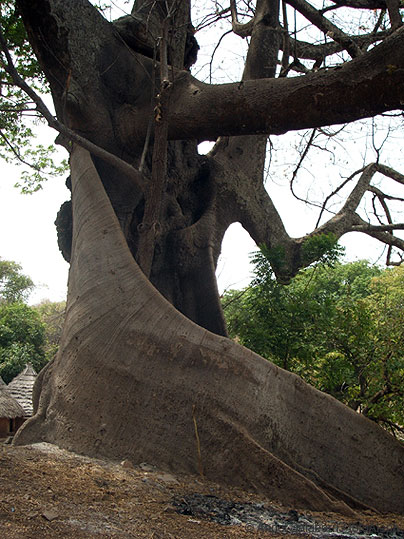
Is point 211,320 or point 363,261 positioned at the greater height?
point 363,261

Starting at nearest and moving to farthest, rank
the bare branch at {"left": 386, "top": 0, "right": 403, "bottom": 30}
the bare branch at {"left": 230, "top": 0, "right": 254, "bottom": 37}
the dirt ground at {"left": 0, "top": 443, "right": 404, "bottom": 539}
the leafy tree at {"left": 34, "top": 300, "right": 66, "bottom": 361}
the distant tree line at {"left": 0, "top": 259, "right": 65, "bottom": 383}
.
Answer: the dirt ground at {"left": 0, "top": 443, "right": 404, "bottom": 539}, the bare branch at {"left": 386, "top": 0, "right": 403, "bottom": 30}, the bare branch at {"left": 230, "top": 0, "right": 254, "bottom": 37}, the leafy tree at {"left": 34, "top": 300, "right": 66, "bottom": 361}, the distant tree line at {"left": 0, "top": 259, "right": 65, "bottom": 383}

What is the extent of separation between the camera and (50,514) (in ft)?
8.09

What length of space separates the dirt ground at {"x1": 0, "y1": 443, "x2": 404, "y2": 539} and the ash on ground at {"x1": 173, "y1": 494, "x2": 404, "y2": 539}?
30 millimetres

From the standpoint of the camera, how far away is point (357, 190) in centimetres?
827

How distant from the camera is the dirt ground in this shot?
2422 mm

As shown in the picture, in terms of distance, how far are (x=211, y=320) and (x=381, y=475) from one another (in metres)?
2.46

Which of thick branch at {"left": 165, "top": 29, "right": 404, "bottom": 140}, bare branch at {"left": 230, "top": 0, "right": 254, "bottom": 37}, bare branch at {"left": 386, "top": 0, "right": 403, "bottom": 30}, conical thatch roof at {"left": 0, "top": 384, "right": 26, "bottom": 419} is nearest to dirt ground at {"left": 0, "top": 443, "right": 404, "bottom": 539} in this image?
thick branch at {"left": 165, "top": 29, "right": 404, "bottom": 140}

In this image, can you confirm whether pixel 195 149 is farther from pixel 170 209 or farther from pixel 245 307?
pixel 245 307

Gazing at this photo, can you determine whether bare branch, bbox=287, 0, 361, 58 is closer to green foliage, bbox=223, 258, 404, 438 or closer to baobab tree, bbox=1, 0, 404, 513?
baobab tree, bbox=1, 0, 404, 513

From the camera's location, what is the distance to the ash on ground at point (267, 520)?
9.86 feet

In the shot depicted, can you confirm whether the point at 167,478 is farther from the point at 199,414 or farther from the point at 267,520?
the point at 267,520

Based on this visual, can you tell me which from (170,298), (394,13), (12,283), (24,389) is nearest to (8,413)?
(24,389)

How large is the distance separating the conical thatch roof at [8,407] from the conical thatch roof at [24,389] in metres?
0.84

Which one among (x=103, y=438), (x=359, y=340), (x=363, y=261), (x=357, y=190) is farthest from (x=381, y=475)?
(x=363, y=261)
